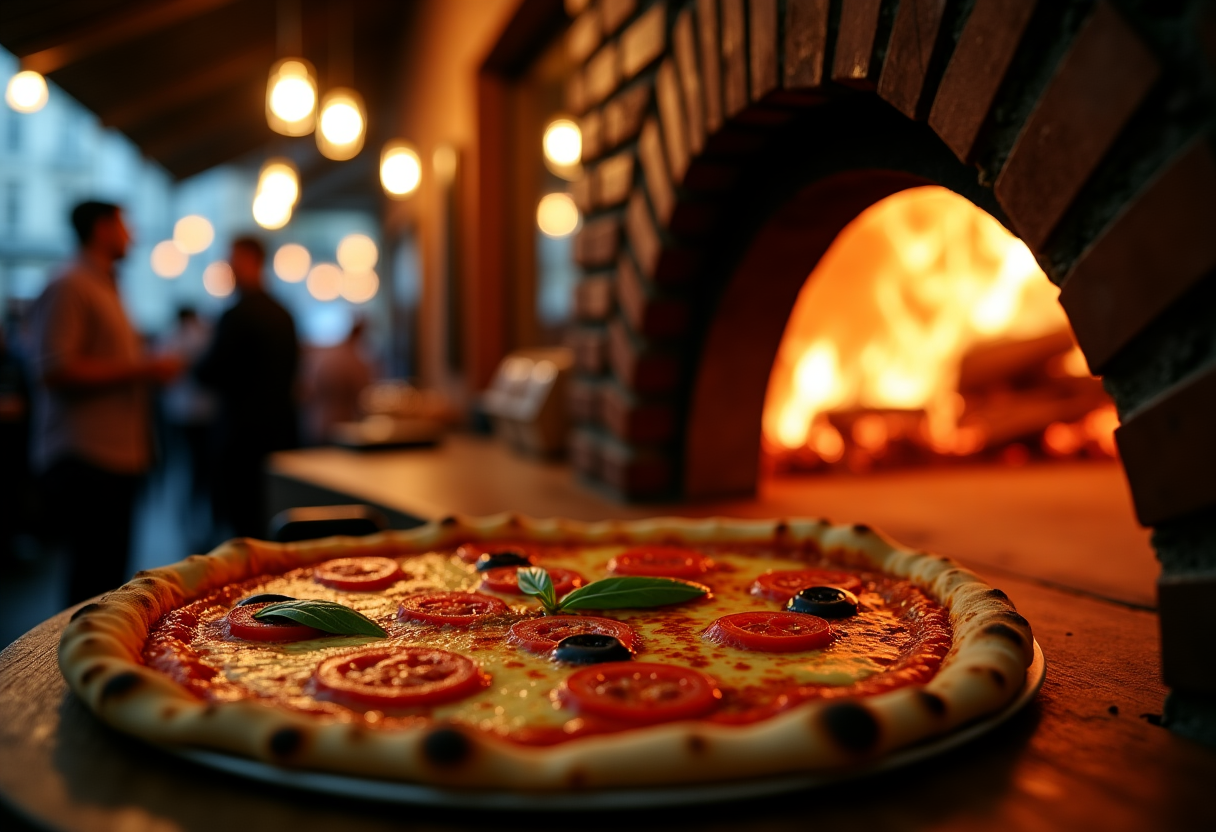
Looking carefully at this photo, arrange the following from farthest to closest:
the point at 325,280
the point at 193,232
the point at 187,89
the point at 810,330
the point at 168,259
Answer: the point at 325,280 < the point at 168,259 < the point at 193,232 < the point at 187,89 < the point at 810,330

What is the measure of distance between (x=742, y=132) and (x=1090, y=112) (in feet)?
3.91

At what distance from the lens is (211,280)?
17688 mm

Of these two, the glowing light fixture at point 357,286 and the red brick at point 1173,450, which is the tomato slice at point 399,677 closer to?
the red brick at point 1173,450

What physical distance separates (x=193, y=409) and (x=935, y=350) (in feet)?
19.3

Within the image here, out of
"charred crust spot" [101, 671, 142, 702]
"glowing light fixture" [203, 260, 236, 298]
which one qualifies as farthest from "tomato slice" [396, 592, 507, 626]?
"glowing light fixture" [203, 260, 236, 298]

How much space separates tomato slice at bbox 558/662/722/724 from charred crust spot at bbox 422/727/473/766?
206 mm

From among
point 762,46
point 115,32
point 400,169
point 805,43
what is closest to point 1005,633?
point 805,43

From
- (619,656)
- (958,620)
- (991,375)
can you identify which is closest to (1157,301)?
(958,620)

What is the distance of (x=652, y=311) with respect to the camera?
2.77 meters

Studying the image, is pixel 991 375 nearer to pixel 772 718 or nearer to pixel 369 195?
pixel 772 718

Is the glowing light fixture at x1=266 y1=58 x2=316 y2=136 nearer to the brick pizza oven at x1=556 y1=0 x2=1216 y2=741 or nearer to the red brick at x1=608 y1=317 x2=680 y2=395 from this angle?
the brick pizza oven at x1=556 y1=0 x2=1216 y2=741

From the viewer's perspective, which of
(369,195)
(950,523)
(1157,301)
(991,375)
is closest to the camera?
(1157,301)

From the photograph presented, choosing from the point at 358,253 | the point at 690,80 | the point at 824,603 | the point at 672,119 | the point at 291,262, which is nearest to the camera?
the point at 824,603

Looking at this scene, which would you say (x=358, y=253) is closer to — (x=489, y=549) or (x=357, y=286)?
(x=357, y=286)
